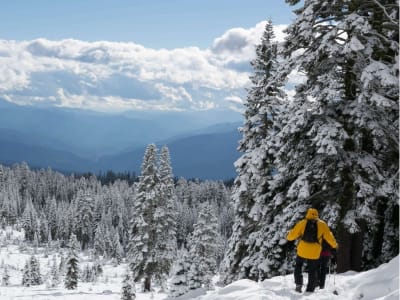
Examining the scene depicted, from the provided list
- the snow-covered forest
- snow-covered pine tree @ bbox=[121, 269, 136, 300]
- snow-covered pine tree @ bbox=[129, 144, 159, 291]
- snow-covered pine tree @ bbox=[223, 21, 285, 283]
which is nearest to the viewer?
the snow-covered forest

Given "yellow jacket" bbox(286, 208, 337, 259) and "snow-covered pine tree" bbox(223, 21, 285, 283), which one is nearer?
"yellow jacket" bbox(286, 208, 337, 259)

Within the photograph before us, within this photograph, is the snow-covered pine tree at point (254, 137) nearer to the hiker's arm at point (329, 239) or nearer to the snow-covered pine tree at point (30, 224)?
the hiker's arm at point (329, 239)

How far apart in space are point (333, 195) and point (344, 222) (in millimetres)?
1107

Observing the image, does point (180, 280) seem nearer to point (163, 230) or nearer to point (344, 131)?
point (163, 230)

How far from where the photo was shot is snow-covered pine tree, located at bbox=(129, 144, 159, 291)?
37.0 m

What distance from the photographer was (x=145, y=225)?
3700 cm

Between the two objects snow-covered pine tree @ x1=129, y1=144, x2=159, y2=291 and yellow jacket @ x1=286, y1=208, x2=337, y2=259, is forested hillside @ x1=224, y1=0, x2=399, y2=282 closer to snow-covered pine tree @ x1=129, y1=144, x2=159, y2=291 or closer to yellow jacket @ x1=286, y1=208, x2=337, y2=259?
yellow jacket @ x1=286, y1=208, x2=337, y2=259

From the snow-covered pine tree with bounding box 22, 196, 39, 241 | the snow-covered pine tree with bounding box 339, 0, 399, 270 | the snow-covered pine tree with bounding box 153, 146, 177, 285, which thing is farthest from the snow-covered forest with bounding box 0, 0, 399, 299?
the snow-covered pine tree with bounding box 22, 196, 39, 241

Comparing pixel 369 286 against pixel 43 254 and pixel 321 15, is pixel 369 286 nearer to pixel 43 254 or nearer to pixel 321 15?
pixel 321 15

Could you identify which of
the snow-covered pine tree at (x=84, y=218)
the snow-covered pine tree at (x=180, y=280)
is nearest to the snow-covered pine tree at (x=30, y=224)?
the snow-covered pine tree at (x=84, y=218)

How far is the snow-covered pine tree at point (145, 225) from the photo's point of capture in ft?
121

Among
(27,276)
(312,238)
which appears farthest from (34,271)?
(312,238)

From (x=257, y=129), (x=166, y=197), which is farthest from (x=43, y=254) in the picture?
(x=257, y=129)

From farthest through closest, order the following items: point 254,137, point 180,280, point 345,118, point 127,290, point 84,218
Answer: point 84,218 < point 127,290 < point 180,280 < point 254,137 < point 345,118
